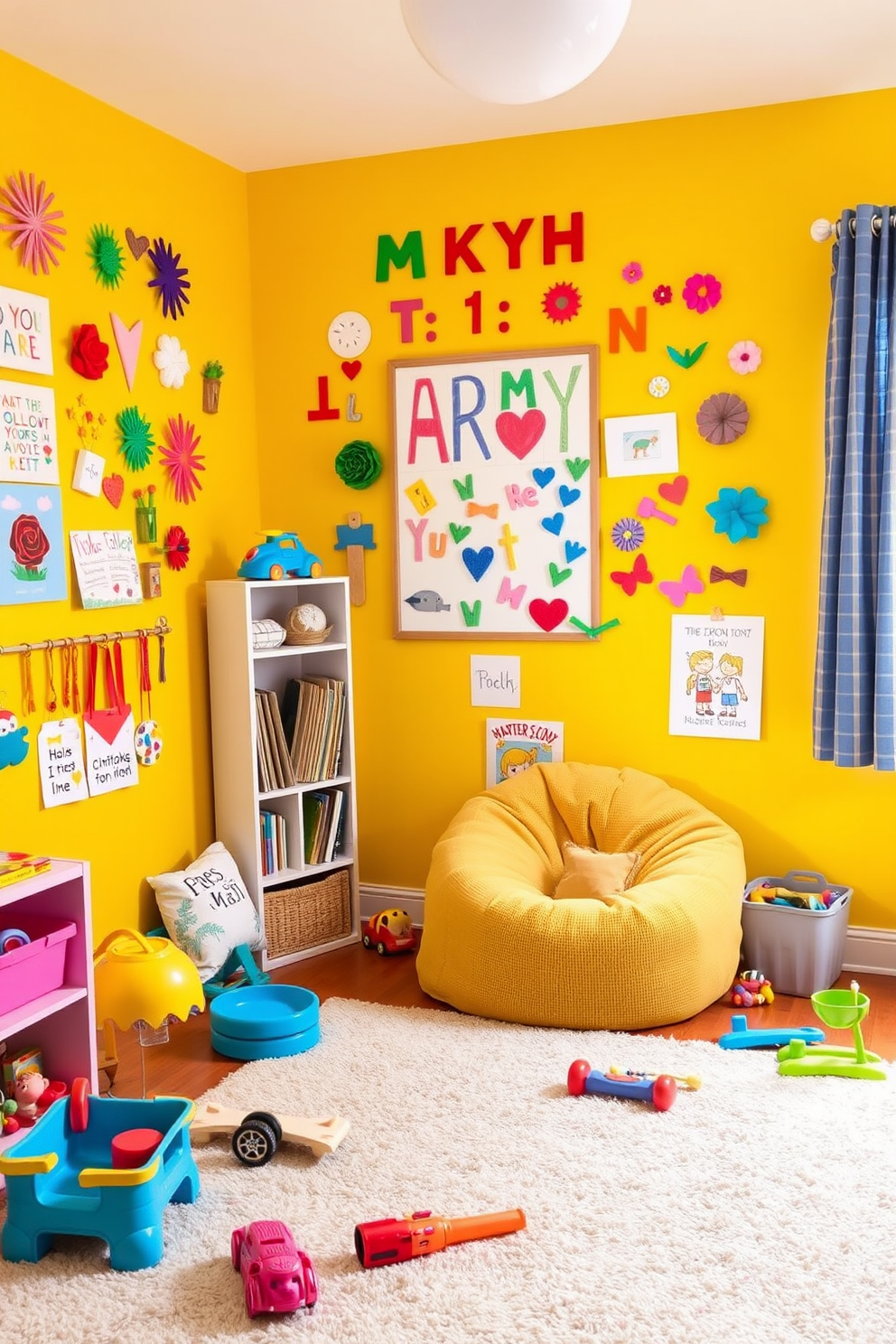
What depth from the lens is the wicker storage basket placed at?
3.57 metres

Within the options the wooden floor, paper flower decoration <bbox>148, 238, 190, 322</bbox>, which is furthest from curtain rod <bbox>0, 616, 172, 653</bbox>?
the wooden floor

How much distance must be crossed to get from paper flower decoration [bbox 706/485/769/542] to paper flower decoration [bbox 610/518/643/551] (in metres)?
0.24

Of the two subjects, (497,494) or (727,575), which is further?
(497,494)

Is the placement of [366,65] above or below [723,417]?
above

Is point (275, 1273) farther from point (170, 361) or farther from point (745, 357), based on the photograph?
point (745, 357)

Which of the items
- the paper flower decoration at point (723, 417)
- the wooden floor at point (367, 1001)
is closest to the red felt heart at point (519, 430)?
the paper flower decoration at point (723, 417)

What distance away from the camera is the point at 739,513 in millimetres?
3447

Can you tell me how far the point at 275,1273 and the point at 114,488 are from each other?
2.12m

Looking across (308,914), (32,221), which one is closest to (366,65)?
(32,221)

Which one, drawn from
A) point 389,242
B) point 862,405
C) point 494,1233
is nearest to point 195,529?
point 389,242

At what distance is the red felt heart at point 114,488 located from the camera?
3.23 metres

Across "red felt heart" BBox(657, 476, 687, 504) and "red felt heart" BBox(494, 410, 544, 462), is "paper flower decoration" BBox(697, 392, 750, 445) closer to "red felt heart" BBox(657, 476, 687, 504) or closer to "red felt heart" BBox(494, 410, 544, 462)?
"red felt heart" BBox(657, 476, 687, 504)

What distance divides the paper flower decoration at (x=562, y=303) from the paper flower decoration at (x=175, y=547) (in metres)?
1.32

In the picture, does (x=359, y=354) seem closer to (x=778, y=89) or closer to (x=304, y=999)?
(x=778, y=89)
